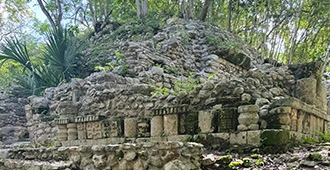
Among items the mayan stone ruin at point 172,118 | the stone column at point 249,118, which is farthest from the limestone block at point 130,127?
the stone column at point 249,118

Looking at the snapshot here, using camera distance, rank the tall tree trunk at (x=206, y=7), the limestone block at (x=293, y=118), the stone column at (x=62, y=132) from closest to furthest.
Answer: the limestone block at (x=293, y=118)
the stone column at (x=62, y=132)
the tall tree trunk at (x=206, y=7)

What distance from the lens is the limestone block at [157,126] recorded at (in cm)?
400

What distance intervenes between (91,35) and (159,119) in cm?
978

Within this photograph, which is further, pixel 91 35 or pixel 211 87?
pixel 91 35

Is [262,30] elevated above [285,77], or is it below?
above

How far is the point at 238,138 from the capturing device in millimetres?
3305

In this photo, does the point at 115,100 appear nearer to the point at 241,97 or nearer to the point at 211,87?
the point at 211,87

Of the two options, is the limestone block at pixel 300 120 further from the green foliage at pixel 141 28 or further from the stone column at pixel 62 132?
the green foliage at pixel 141 28

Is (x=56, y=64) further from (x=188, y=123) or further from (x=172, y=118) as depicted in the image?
(x=188, y=123)

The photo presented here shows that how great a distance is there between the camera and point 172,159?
8.93 ft

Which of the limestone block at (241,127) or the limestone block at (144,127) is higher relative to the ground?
the limestone block at (241,127)

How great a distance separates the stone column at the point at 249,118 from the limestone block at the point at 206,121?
1.21ft

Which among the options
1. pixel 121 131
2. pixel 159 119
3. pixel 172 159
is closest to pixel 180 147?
pixel 172 159

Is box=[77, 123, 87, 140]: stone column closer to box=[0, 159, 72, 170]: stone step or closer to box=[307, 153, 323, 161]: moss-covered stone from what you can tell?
box=[0, 159, 72, 170]: stone step
